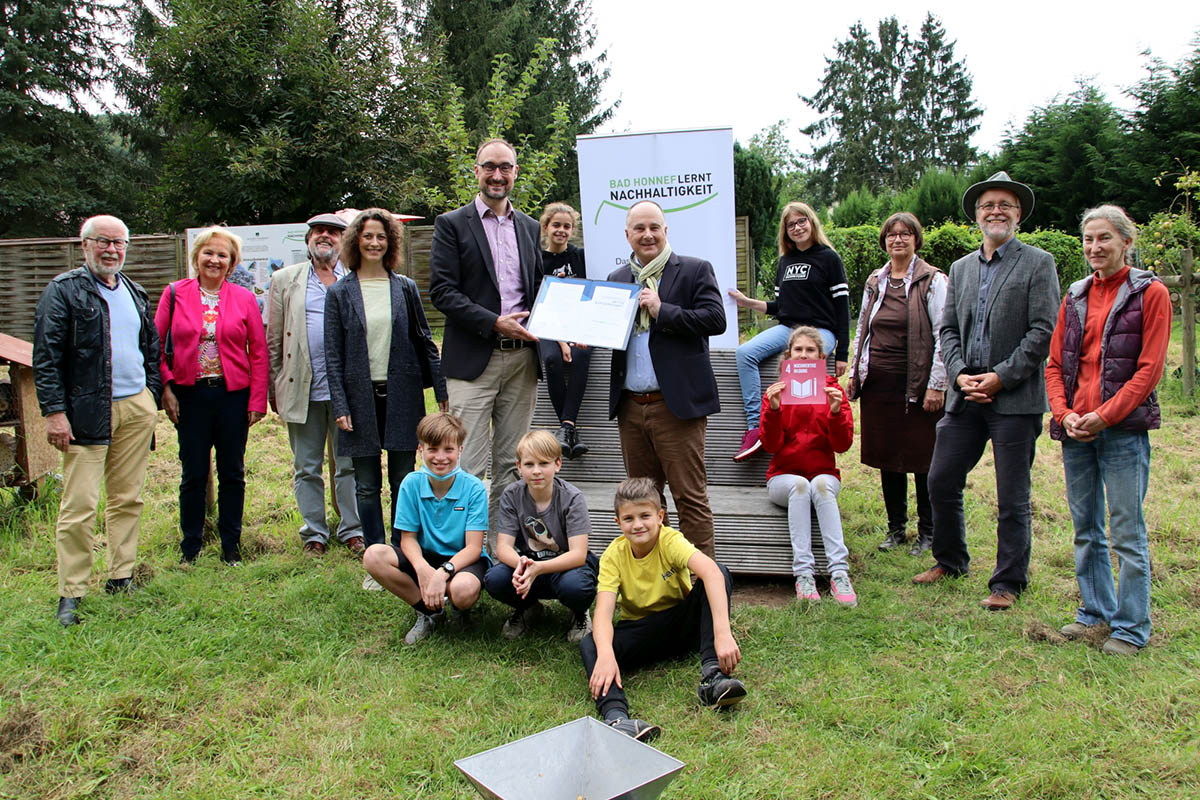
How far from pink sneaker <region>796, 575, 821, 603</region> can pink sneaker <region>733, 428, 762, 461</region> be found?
4.28 feet

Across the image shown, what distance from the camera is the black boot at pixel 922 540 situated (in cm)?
493

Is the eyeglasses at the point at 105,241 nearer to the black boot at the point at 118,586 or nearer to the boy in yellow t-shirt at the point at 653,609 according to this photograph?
the black boot at the point at 118,586

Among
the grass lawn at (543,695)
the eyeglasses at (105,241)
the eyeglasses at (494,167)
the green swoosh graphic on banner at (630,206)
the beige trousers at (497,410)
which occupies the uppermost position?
the green swoosh graphic on banner at (630,206)

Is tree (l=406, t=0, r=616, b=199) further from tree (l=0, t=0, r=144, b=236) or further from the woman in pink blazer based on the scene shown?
the woman in pink blazer

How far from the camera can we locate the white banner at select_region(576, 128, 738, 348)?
5.95 meters

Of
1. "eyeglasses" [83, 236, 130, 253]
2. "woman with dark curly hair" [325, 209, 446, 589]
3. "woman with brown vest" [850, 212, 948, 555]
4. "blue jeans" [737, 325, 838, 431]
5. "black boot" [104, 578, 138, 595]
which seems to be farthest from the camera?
"blue jeans" [737, 325, 838, 431]

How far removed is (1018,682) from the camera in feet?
10.5

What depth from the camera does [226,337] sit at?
4668mm

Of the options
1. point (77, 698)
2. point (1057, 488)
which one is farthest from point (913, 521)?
point (77, 698)

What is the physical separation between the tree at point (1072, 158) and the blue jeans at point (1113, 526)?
51.3 ft

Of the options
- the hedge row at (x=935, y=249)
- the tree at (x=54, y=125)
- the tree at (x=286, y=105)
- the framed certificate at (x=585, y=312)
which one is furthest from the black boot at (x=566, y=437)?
the tree at (x=54, y=125)

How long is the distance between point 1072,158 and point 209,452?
750 inches

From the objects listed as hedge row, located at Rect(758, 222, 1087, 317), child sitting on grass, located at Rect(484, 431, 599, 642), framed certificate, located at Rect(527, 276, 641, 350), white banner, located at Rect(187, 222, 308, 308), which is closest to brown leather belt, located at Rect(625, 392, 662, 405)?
framed certificate, located at Rect(527, 276, 641, 350)

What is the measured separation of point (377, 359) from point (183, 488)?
1.41 metres
